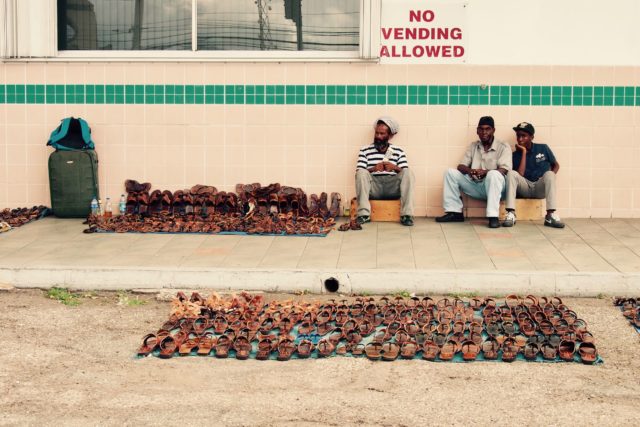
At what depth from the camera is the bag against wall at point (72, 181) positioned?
40.3 feet

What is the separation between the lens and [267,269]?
31.0ft

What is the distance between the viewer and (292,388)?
6.50 metres

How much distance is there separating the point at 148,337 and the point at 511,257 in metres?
4.09

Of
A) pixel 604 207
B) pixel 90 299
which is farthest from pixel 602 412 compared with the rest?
pixel 604 207

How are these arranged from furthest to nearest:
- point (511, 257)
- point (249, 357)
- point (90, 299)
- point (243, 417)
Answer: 1. point (511, 257)
2. point (90, 299)
3. point (249, 357)
4. point (243, 417)

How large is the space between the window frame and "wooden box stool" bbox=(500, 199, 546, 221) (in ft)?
8.11

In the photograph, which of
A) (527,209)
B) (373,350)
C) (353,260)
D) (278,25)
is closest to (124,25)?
(278,25)

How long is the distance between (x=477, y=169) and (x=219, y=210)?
317cm

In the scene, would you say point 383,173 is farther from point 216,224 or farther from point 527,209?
point 216,224

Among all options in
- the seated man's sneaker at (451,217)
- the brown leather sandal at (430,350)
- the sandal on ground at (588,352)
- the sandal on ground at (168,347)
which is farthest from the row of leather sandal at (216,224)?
the sandal on ground at (588,352)

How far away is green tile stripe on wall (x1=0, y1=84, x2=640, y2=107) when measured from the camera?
40.2 ft

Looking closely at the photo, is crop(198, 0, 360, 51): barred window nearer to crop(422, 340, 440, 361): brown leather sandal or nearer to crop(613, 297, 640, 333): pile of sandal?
crop(613, 297, 640, 333): pile of sandal

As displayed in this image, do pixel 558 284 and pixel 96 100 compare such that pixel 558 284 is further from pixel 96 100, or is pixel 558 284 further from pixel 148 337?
pixel 96 100

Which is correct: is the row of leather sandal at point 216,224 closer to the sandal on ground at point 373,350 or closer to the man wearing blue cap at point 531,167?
the man wearing blue cap at point 531,167
